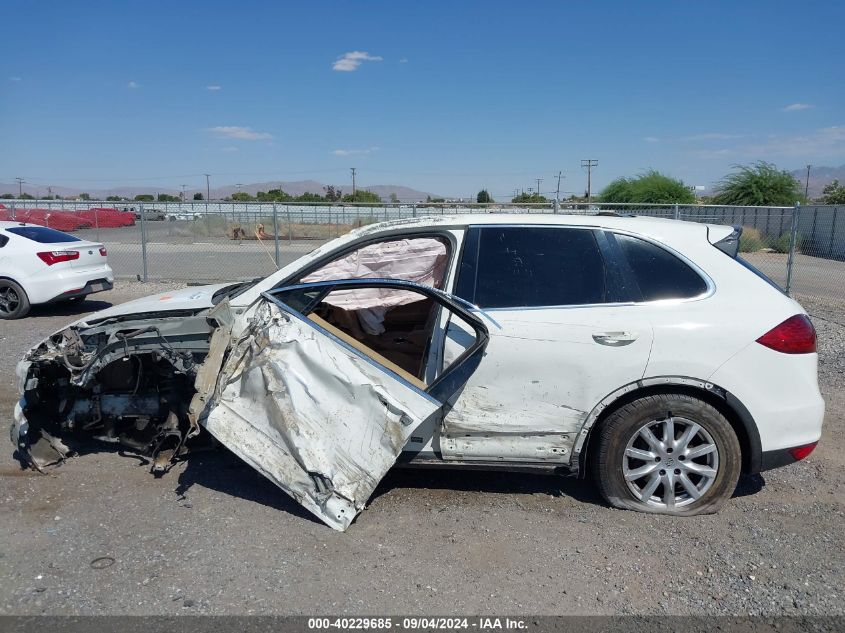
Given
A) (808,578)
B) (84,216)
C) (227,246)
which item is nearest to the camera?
(808,578)

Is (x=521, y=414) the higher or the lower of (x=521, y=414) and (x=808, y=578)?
the higher

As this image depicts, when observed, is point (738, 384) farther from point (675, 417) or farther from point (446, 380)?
point (446, 380)

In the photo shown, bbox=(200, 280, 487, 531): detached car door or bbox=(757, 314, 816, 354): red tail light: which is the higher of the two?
bbox=(757, 314, 816, 354): red tail light

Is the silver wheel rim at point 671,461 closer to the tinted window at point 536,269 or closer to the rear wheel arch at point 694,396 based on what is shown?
the rear wheel arch at point 694,396

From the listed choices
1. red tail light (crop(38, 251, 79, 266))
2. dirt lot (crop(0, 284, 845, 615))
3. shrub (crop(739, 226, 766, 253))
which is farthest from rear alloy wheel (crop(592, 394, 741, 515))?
shrub (crop(739, 226, 766, 253))

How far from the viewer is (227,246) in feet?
76.6

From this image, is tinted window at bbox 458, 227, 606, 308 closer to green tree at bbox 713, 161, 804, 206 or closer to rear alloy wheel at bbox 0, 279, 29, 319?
rear alloy wheel at bbox 0, 279, 29, 319

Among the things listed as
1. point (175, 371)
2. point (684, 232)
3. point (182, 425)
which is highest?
point (684, 232)

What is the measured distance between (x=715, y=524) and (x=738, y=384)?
34.0 inches

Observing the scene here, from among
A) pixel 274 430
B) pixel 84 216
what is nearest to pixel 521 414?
pixel 274 430

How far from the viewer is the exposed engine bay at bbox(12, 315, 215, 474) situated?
429cm

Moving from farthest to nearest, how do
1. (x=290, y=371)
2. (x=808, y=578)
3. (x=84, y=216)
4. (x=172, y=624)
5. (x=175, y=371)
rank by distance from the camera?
(x=84, y=216), (x=175, y=371), (x=290, y=371), (x=808, y=578), (x=172, y=624)

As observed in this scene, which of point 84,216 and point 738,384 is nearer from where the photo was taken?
point 738,384

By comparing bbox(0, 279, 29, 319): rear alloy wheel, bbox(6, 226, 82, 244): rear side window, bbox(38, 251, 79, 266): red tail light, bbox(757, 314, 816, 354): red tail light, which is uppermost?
bbox(6, 226, 82, 244): rear side window
